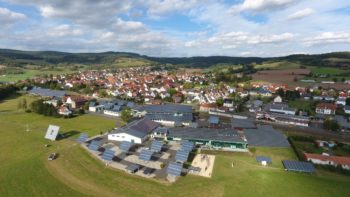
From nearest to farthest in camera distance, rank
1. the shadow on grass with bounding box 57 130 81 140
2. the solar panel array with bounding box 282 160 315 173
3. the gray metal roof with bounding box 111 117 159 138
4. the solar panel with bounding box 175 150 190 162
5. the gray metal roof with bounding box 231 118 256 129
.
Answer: the solar panel array with bounding box 282 160 315 173 < the solar panel with bounding box 175 150 190 162 < the gray metal roof with bounding box 111 117 159 138 < the shadow on grass with bounding box 57 130 81 140 < the gray metal roof with bounding box 231 118 256 129

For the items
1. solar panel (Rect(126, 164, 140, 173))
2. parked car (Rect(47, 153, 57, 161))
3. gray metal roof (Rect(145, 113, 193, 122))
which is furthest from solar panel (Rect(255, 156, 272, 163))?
parked car (Rect(47, 153, 57, 161))

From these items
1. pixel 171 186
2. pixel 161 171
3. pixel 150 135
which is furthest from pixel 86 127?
pixel 171 186

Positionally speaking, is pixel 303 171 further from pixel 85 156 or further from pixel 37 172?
pixel 37 172

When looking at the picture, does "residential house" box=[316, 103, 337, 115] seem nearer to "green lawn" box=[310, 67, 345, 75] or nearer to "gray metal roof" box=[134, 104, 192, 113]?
"gray metal roof" box=[134, 104, 192, 113]

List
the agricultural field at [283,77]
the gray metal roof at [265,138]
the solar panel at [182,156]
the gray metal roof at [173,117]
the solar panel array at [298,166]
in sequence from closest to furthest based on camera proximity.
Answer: the solar panel array at [298,166] < the solar panel at [182,156] < the gray metal roof at [265,138] < the gray metal roof at [173,117] < the agricultural field at [283,77]

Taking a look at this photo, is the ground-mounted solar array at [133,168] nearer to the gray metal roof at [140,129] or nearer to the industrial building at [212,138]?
the gray metal roof at [140,129]

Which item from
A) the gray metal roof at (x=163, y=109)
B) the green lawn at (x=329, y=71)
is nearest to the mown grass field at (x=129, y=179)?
the gray metal roof at (x=163, y=109)
